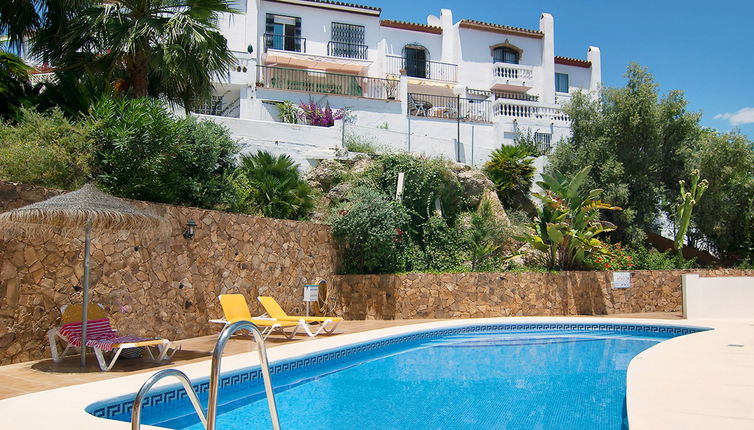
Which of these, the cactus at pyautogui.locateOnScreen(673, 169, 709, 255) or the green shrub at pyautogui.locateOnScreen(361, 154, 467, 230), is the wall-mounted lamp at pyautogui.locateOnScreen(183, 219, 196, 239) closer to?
the green shrub at pyautogui.locateOnScreen(361, 154, 467, 230)

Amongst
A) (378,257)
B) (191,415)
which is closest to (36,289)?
(191,415)

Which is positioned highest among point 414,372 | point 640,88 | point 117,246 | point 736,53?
point 736,53

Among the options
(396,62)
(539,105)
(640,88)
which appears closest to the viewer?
(640,88)

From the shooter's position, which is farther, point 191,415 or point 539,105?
point 539,105

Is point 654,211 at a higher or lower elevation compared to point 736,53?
lower

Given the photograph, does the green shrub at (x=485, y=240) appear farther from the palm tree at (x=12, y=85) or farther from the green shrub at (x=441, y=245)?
the palm tree at (x=12, y=85)

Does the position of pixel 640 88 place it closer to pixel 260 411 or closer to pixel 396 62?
pixel 396 62

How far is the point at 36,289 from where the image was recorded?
7.84m

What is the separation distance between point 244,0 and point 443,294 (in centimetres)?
1715

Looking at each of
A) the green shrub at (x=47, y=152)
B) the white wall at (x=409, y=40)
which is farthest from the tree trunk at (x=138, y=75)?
the white wall at (x=409, y=40)

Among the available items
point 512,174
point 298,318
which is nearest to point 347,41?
point 512,174

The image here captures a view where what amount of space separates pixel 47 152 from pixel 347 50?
19166 millimetres

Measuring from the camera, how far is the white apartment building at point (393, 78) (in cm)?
2095

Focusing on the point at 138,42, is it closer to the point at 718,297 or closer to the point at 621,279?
the point at 621,279
